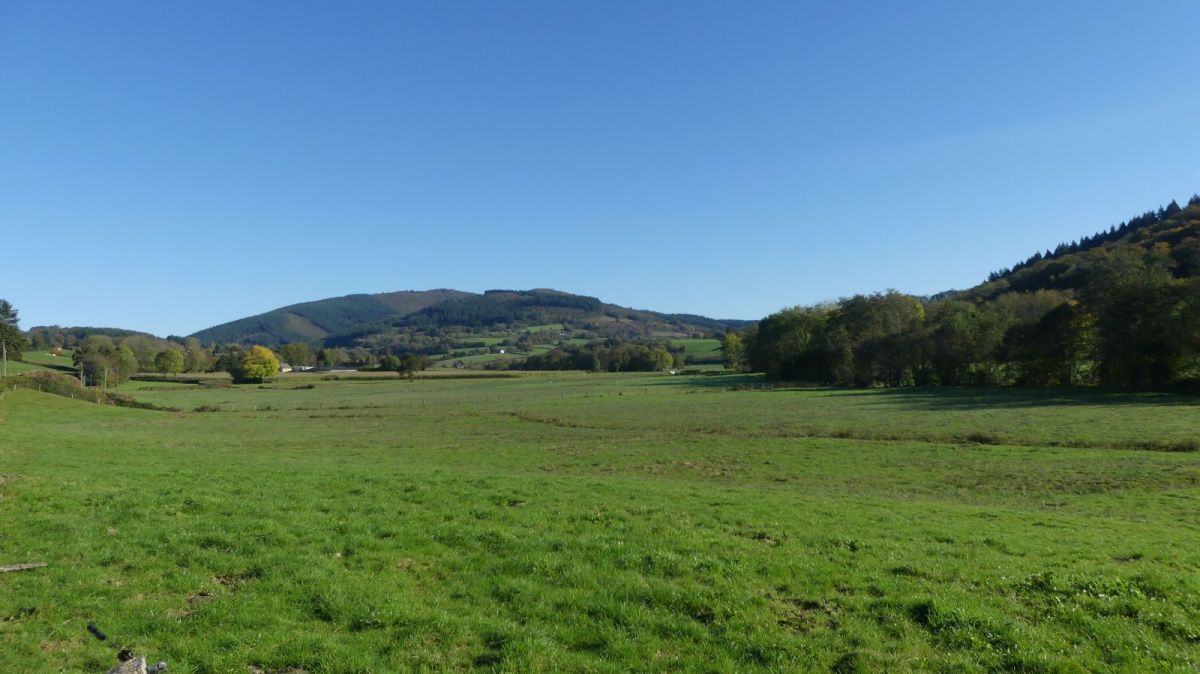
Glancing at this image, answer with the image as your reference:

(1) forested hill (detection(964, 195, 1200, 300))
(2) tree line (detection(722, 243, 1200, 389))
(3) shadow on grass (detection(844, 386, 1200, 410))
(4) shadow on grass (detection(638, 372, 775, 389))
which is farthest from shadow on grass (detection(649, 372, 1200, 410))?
(1) forested hill (detection(964, 195, 1200, 300))

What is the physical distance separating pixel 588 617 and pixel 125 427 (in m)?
55.0

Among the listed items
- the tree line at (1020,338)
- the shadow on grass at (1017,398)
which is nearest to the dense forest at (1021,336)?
the tree line at (1020,338)

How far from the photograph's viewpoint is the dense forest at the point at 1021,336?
2687 inches

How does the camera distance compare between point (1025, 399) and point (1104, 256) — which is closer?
point (1025, 399)

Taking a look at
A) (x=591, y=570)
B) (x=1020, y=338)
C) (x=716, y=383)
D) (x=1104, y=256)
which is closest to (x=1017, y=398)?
(x=1020, y=338)

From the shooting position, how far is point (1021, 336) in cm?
8444

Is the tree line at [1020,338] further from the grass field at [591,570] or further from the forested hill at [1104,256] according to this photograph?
the grass field at [591,570]

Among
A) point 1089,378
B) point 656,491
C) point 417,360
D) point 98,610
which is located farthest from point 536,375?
point 98,610

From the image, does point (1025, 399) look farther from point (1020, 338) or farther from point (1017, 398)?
point (1020, 338)

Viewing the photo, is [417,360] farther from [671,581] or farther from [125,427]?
[671,581]

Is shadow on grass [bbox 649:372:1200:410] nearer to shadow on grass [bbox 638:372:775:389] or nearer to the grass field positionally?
shadow on grass [bbox 638:372:775:389]

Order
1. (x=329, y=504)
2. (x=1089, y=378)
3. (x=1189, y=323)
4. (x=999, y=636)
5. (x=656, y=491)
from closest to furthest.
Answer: (x=999, y=636) → (x=329, y=504) → (x=656, y=491) → (x=1189, y=323) → (x=1089, y=378)

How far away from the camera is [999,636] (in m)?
8.08

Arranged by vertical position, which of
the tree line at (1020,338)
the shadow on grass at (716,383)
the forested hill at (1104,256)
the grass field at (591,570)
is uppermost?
the forested hill at (1104,256)
